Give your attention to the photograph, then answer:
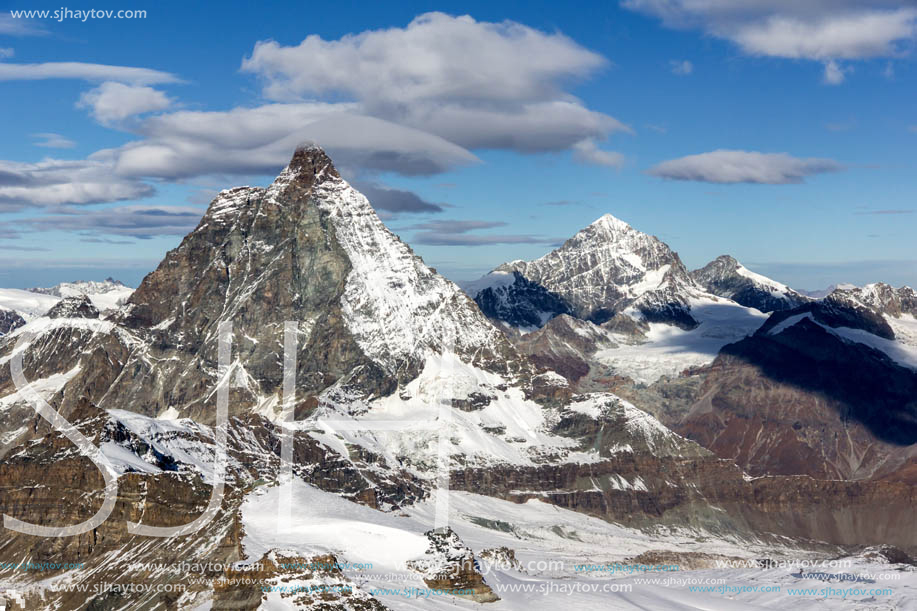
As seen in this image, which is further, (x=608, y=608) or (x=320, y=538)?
(x=608, y=608)

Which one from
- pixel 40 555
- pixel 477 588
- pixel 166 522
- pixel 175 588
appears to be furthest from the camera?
pixel 40 555

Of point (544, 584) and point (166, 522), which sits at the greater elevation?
point (166, 522)

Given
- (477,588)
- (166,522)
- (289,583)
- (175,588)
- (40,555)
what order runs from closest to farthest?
1. (289,583)
2. (175,588)
3. (477,588)
4. (166,522)
5. (40,555)

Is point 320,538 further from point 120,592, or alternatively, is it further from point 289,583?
point 120,592

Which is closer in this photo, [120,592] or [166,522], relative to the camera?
[120,592]

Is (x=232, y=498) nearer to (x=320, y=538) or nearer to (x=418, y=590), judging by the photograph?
(x=320, y=538)

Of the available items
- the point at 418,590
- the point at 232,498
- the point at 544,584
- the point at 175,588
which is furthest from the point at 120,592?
the point at 544,584

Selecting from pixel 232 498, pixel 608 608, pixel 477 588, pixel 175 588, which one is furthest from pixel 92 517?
pixel 608 608

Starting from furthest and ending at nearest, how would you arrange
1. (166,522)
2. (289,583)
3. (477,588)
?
1. (166,522)
2. (477,588)
3. (289,583)

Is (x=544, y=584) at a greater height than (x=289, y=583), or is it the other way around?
(x=289, y=583)
